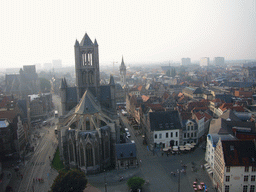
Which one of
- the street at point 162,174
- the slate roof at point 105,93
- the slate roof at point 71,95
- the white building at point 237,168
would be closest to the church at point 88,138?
the street at point 162,174

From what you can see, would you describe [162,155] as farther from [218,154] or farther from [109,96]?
[109,96]

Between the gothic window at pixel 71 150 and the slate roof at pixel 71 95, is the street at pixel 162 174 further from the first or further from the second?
the slate roof at pixel 71 95

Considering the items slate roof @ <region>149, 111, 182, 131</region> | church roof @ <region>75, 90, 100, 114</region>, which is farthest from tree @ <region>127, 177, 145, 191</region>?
slate roof @ <region>149, 111, 182, 131</region>

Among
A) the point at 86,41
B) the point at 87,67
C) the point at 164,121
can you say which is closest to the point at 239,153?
the point at 164,121

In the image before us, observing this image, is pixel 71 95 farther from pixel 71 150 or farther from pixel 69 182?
pixel 69 182

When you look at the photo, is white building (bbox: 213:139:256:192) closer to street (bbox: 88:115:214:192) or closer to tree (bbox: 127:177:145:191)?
street (bbox: 88:115:214:192)

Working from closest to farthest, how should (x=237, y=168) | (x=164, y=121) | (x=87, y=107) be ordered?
(x=237, y=168) → (x=87, y=107) → (x=164, y=121)
